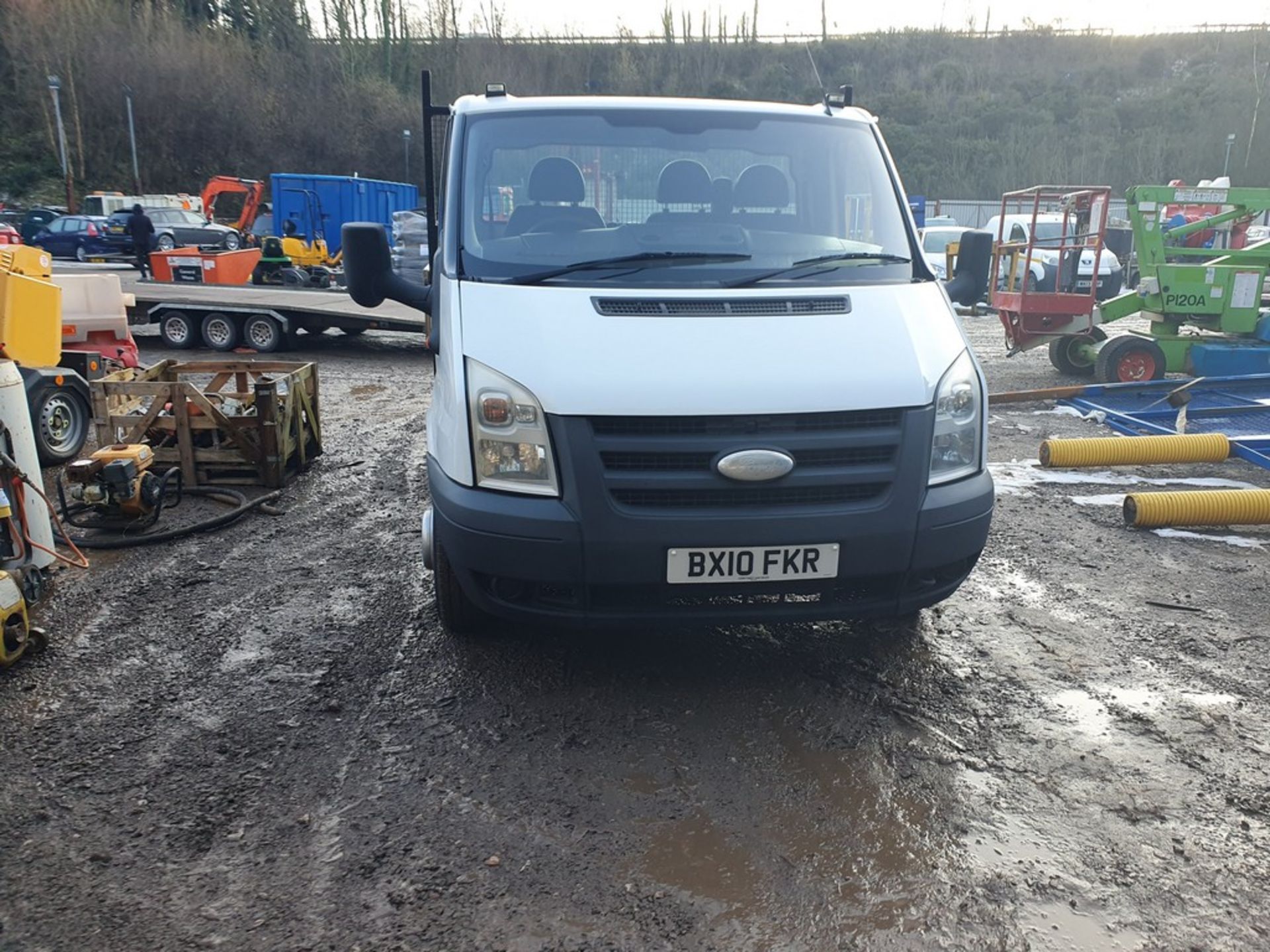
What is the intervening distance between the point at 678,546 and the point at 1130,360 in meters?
9.96

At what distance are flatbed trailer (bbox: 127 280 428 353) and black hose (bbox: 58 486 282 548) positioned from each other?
20.6 ft

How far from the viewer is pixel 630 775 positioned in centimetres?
309

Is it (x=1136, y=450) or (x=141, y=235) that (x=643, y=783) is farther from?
(x=141, y=235)

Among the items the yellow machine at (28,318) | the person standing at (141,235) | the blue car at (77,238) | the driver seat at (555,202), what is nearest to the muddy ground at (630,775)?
the yellow machine at (28,318)

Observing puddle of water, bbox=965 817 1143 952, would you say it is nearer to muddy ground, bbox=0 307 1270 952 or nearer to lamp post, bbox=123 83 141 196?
muddy ground, bbox=0 307 1270 952

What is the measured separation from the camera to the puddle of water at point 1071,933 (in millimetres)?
2367

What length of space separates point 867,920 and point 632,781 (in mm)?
879

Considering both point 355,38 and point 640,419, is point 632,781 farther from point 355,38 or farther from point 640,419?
point 355,38

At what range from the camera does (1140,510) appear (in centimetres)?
571

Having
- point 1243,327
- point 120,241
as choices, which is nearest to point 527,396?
point 1243,327

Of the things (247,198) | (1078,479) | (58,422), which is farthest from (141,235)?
(1078,479)

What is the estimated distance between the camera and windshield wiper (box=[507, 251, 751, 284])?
363 cm

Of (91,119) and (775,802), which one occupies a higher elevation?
(91,119)

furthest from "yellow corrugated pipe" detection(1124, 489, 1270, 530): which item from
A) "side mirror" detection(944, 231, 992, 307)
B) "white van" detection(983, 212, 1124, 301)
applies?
"white van" detection(983, 212, 1124, 301)
